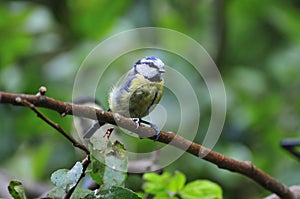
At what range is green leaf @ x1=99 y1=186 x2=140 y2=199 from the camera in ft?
1.34

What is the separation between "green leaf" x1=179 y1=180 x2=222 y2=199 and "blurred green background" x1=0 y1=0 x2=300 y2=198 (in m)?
0.57

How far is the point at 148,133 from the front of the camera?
49cm

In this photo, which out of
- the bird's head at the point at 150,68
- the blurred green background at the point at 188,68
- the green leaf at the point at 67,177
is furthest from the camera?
the blurred green background at the point at 188,68

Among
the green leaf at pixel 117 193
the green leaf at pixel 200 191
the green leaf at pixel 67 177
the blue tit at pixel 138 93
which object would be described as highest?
the blue tit at pixel 138 93

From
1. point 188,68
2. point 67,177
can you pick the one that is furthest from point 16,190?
point 188,68

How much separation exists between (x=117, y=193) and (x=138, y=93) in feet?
0.59

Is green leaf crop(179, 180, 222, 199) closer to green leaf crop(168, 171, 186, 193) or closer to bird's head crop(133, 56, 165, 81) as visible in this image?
green leaf crop(168, 171, 186, 193)

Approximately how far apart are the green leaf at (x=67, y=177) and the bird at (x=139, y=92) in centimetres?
15

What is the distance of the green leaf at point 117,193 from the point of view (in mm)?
408

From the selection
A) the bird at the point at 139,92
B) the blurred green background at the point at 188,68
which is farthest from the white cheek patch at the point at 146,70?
the blurred green background at the point at 188,68

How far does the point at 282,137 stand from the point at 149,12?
46 centimetres

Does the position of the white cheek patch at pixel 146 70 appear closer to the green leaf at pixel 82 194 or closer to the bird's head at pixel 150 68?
the bird's head at pixel 150 68

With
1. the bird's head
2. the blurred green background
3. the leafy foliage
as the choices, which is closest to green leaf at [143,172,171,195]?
the leafy foliage

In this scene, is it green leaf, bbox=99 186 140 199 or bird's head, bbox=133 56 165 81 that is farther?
bird's head, bbox=133 56 165 81
